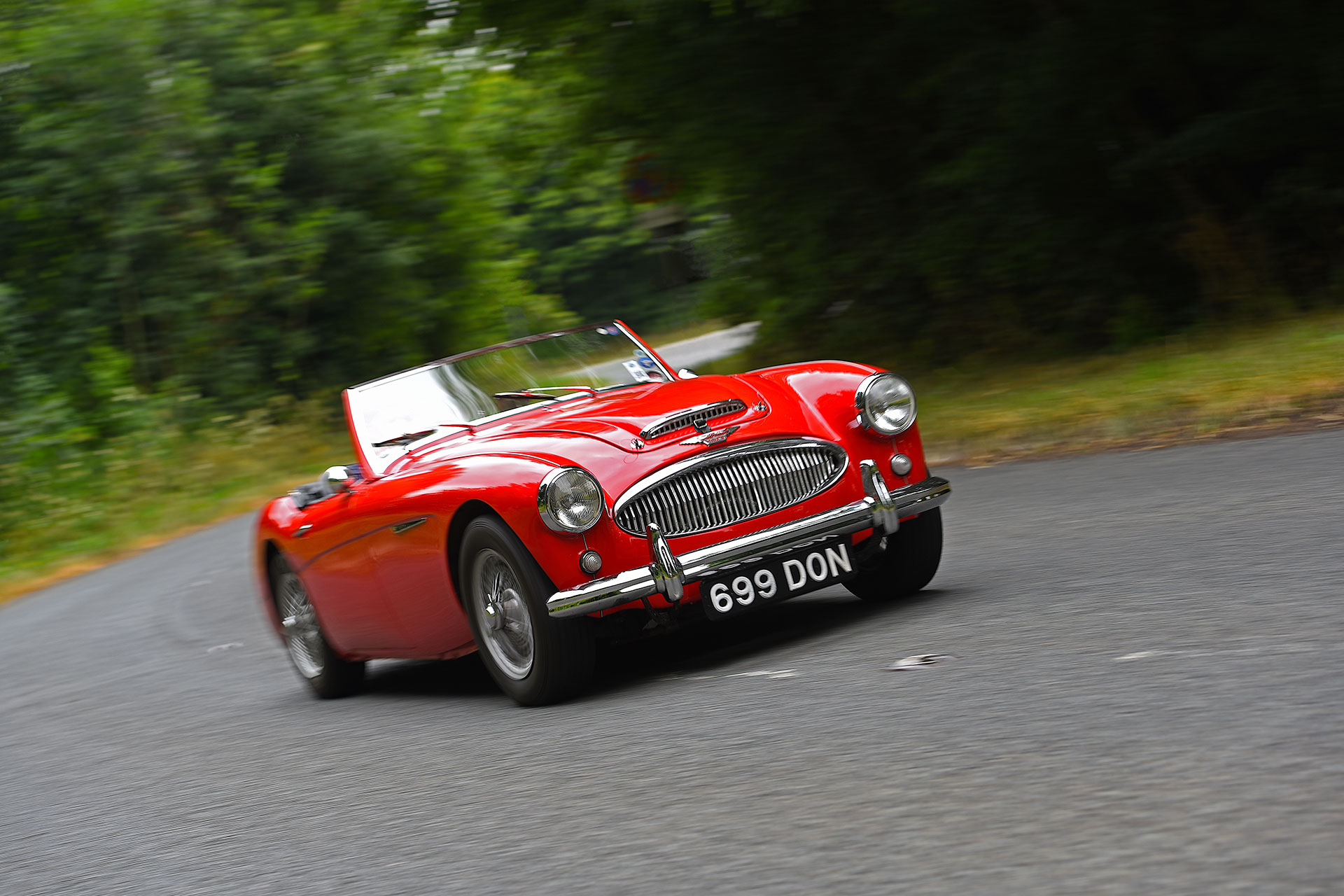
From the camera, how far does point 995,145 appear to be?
14789 millimetres

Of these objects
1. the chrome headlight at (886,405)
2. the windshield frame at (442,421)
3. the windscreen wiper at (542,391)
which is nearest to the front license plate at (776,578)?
the chrome headlight at (886,405)

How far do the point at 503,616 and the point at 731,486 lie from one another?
3.08ft

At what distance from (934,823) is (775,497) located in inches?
92.3

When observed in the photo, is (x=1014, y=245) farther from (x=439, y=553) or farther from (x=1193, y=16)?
(x=439, y=553)

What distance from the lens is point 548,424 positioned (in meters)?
5.97

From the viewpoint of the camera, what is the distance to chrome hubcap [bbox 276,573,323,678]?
23.4 ft

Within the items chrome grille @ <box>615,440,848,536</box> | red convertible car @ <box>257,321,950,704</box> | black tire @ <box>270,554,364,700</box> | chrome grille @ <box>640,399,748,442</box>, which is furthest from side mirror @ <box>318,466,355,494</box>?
chrome grille @ <box>615,440,848,536</box>

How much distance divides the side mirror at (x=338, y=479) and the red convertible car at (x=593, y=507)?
0.01m

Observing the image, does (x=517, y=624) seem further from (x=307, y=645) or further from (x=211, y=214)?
(x=211, y=214)

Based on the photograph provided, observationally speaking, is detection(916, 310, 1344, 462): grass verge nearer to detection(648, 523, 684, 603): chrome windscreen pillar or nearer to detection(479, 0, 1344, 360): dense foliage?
detection(479, 0, 1344, 360): dense foliage

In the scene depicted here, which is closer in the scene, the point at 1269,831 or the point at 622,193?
the point at 1269,831

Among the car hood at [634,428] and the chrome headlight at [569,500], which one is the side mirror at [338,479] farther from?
the chrome headlight at [569,500]

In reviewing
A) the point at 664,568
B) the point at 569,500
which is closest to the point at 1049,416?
the point at 664,568

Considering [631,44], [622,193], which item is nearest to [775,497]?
[631,44]
